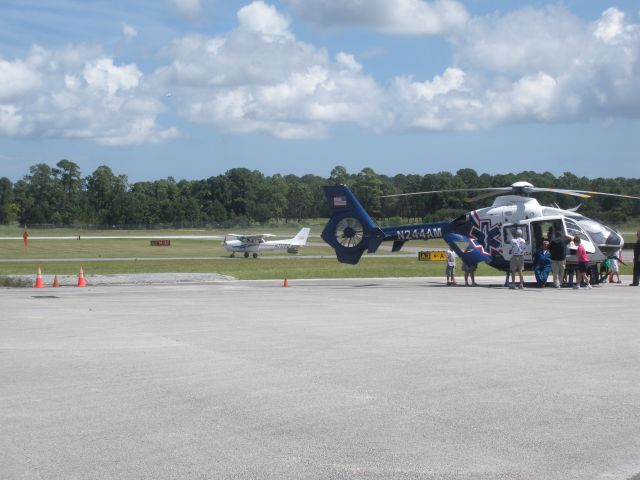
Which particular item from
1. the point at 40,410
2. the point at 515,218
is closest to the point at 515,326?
the point at 40,410

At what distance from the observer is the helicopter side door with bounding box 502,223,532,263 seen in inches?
1010

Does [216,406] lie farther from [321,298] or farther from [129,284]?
[129,284]

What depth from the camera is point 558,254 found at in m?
24.6

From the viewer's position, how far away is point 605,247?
2553 centimetres

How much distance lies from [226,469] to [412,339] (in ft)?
23.1

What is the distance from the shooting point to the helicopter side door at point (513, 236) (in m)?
25.6

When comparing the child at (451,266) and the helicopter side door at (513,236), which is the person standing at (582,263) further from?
the child at (451,266)

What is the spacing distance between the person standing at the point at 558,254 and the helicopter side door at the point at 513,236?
886 mm

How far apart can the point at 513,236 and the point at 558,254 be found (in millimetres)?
1610

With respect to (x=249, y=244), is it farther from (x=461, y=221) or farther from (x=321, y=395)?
(x=321, y=395)

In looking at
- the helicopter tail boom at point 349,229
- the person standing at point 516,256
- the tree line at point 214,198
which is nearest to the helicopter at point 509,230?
the helicopter tail boom at point 349,229

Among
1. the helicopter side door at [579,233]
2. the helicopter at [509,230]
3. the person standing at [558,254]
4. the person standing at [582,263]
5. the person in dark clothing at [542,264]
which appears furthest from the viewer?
the helicopter at [509,230]

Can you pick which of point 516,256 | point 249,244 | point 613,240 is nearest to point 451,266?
point 516,256

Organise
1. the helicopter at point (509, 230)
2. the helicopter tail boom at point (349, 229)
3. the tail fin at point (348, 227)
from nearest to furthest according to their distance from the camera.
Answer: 1. the helicopter at point (509, 230)
2. the helicopter tail boom at point (349, 229)
3. the tail fin at point (348, 227)
